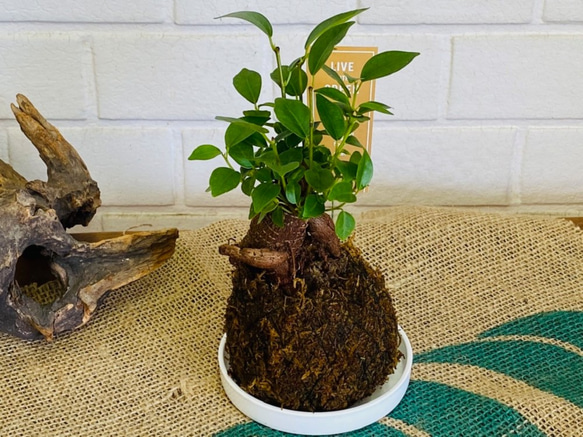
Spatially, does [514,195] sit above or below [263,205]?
below

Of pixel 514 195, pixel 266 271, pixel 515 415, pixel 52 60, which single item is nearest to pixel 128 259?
pixel 266 271

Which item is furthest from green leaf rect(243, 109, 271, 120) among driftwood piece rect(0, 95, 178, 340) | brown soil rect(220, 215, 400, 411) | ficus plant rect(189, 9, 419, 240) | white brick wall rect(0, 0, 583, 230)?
white brick wall rect(0, 0, 583, 230)

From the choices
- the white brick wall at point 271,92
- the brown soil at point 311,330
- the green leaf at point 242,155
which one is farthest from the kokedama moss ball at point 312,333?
the white brick wall at point 271,92

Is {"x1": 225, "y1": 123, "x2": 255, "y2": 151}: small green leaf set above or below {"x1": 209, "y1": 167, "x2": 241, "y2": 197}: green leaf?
above

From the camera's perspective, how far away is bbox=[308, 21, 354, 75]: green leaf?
56 centimetres

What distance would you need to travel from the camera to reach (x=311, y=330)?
62 cm

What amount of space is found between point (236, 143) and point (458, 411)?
350mm

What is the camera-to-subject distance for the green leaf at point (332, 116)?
552 mm

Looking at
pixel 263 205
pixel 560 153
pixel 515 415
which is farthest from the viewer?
pixel 560 153

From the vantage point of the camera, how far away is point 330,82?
2.51 feet

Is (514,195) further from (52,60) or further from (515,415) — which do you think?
(52,60)

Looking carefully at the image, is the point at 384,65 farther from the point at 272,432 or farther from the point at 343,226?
the point at 272,432

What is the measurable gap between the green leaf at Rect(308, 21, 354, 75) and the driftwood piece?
1.07 feet

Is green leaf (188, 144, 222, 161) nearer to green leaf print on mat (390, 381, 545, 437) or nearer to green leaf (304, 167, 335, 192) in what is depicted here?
green leaf (304, 167, 335, 192)
